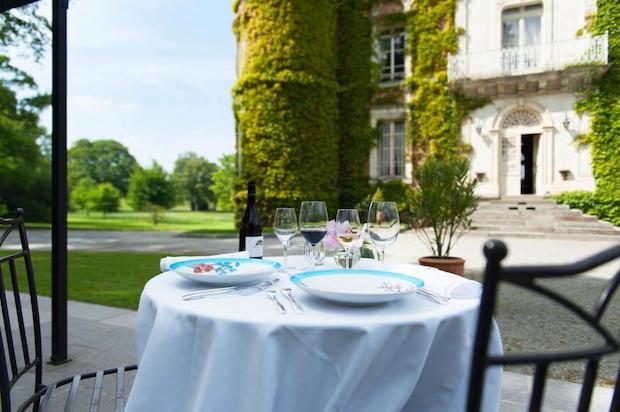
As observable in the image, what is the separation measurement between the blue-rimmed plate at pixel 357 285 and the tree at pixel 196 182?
51.0m

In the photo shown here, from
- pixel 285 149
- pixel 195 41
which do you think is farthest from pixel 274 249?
pixel 195 41

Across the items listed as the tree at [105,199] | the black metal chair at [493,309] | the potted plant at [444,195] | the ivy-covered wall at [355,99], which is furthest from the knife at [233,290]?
the tree at [105,199]

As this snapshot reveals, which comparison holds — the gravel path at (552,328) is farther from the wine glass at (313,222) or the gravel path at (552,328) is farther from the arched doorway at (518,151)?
the arched doorway at (518,151)

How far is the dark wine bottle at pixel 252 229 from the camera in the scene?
1911mm

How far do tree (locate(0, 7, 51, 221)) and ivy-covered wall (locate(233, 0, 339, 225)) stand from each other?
22.3 ft

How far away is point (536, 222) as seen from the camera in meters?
11.7

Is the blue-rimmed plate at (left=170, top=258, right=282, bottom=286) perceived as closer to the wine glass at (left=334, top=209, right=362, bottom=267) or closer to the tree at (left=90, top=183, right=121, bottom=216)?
the wine glass at (left=334, top=209, right=362, bottom=267)

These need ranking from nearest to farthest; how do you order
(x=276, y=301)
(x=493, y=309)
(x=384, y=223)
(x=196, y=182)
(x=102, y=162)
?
(x=493, y=309)
(x=276, y=301)
(x=384, y=223)
(x=196, y=182)
(x=102, y=162)

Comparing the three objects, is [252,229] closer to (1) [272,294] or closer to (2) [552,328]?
(1) [272,294]

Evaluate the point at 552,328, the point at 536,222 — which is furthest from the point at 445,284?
A: the point at 536,222

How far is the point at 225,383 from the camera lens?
3.36ft

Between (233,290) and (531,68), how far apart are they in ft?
47.1

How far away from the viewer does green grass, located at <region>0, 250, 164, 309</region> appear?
4.88 metres

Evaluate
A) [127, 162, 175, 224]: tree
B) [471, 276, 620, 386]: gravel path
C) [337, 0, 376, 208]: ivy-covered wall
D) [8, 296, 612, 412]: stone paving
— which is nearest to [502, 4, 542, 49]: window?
[337, 0, 376, 208]: ivy-covered wall
